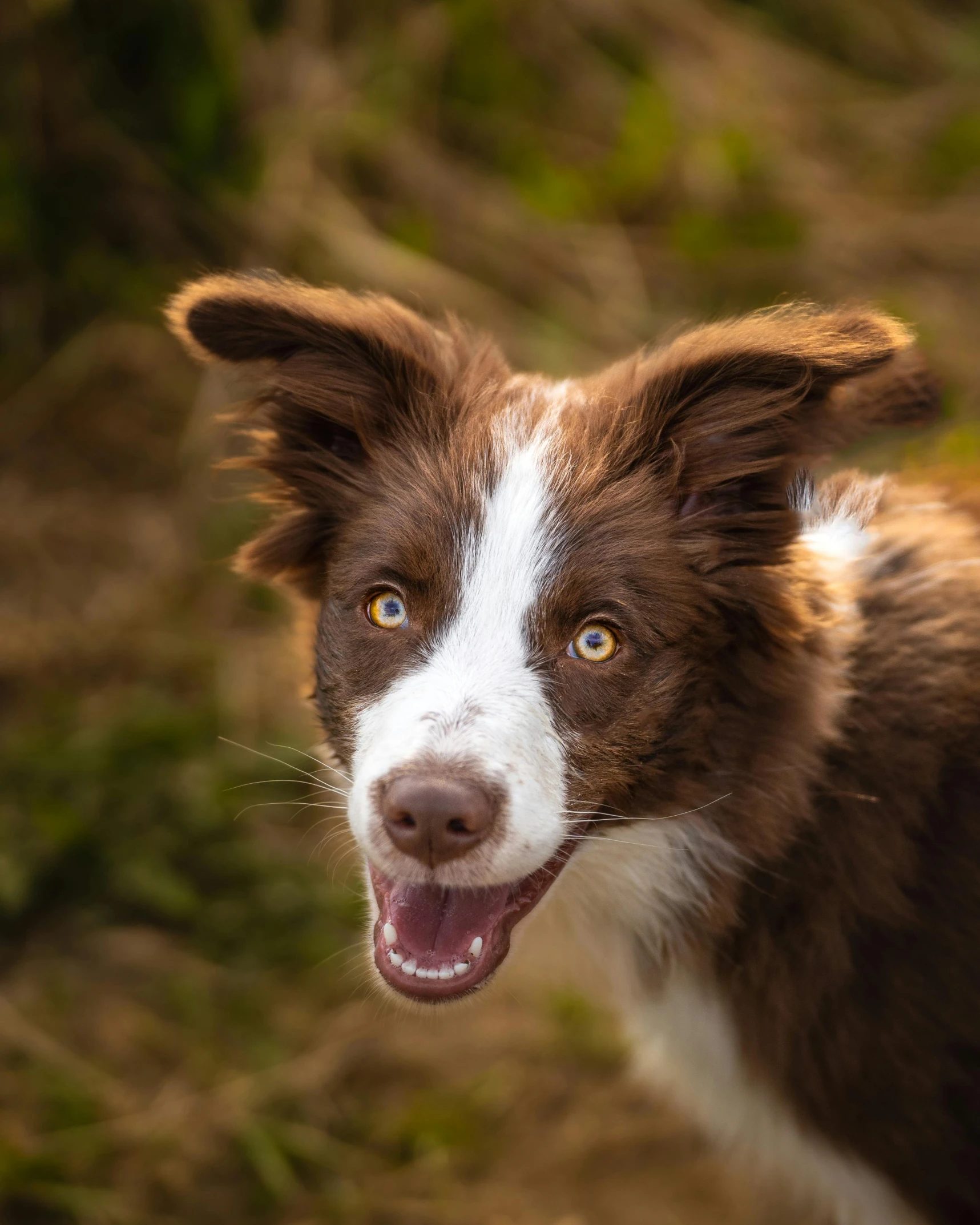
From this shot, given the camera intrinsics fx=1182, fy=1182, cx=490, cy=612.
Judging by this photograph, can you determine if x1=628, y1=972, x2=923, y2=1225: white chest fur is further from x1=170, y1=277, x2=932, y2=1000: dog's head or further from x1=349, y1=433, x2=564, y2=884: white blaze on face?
x1=349, y1=433, x2=564, y2=884: white blaze on face

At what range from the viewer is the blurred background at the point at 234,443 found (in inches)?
149

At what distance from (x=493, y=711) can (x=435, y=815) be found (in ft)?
0.80

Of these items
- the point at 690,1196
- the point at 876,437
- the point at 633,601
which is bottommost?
the point at 690,1196

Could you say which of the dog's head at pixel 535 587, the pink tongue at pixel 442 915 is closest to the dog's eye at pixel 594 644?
the dog's head at pixel 535 587

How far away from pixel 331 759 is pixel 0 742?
233 cm

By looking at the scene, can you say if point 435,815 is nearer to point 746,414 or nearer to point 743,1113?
point 746,414

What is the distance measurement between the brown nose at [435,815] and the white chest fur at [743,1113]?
35.3 inches

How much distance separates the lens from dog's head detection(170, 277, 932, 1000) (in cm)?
232

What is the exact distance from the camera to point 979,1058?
2.61m

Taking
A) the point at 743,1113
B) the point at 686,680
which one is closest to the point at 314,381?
the point at 686,680

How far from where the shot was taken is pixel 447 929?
8.29ft

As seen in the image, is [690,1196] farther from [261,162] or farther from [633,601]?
[261,162]

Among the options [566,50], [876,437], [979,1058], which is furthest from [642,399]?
[566,50]

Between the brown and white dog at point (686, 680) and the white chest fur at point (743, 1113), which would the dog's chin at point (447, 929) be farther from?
the white chest fur at point (743, 1113)
